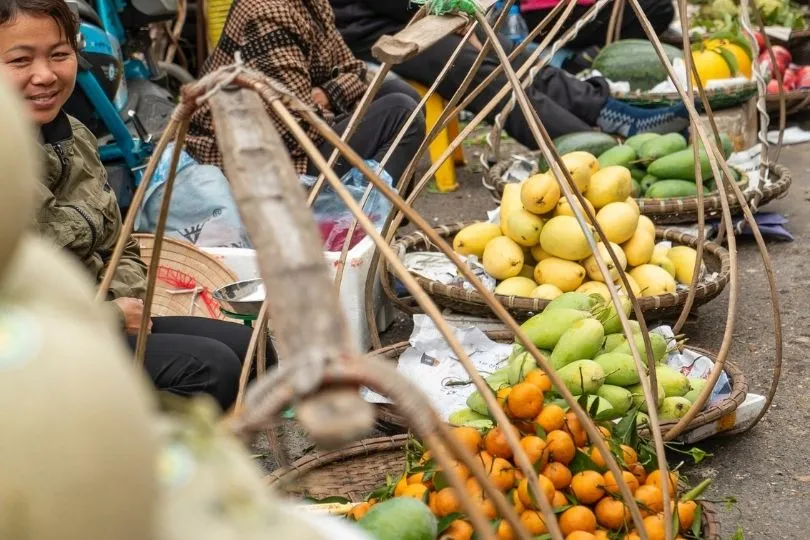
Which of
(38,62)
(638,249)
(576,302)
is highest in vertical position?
(38,62)

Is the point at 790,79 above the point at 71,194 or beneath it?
beneath

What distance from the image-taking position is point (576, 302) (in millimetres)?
2191

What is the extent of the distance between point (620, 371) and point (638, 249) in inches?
26.9

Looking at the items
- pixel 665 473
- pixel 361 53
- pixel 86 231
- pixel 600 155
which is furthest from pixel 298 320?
pixel 361 53

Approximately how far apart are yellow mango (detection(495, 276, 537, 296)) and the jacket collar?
109cm

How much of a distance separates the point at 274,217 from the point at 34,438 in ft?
0.87

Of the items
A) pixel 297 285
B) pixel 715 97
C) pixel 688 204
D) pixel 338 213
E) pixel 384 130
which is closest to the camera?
pixel 297 285

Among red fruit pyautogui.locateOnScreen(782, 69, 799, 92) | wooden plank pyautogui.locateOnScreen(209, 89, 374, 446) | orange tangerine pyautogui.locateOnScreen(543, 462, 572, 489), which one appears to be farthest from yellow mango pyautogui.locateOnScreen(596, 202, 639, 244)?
red fruit pyautogui.locateOnScreen(782, 69, 799, 92)

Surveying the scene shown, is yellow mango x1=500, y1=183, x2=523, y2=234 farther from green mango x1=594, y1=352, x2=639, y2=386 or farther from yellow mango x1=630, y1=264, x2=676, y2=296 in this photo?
green mango x1=594, y1=352, x2=639, y2=386

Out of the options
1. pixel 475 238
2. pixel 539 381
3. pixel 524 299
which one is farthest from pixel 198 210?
pixel 539 381

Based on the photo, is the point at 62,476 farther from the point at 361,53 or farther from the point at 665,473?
the point at 361,53

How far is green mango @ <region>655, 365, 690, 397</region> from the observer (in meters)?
2.03

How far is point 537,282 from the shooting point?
2.58m

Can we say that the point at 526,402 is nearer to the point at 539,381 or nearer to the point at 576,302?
the point at 539,381
